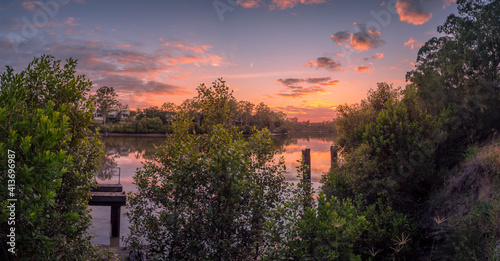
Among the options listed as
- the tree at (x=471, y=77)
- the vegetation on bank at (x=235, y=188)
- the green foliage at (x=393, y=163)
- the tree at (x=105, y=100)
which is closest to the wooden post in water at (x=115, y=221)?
the vegetation on bank at (x=235, y=188)

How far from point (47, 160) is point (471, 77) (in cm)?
1771

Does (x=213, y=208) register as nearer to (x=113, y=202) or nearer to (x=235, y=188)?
(x=235, y=188)

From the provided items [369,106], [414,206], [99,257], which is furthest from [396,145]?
[99,257]

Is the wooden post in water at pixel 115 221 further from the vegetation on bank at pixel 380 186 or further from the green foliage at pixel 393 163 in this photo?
the green foliage at pixel 393 163

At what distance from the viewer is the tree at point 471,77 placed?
14.1 meters

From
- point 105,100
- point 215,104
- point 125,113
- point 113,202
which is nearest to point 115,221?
point 113,202

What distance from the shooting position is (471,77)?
14773 millimetres

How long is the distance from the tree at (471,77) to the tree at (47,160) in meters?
15.1

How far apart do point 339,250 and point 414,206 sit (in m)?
6.62

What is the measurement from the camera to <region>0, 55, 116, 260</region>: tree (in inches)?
146

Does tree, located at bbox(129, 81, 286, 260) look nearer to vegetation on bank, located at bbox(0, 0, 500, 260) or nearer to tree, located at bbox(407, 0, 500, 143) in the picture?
vegetation on bank, located at bbox(0, 0, 500, 260)

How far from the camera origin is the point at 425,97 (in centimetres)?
1667

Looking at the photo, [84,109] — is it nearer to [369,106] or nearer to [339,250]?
[339,250]

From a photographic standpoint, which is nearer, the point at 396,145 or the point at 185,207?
the point at 185,207
